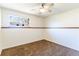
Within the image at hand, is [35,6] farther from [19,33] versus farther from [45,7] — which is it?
[19,33]

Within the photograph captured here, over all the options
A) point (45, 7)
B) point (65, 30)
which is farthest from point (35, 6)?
point (65, 30)

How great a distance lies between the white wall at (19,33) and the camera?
1085 mm

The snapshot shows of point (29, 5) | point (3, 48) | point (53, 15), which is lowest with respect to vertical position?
point (3, 48)

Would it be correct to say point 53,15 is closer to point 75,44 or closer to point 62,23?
point 62,23

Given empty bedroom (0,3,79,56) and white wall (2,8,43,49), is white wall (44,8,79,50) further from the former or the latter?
white wall (2,8,43,49)

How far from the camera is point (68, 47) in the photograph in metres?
1.12

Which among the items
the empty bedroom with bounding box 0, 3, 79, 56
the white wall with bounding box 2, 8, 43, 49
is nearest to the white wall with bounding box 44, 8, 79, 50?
the empty bedroom with bounding box 0, 3, 79, 56

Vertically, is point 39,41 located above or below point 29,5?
below

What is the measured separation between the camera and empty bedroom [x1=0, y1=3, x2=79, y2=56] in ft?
3.57

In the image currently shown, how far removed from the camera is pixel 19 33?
114 cm

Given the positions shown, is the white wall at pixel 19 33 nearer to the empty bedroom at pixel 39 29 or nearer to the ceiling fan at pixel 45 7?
the empty bedroom at pixel 39 29

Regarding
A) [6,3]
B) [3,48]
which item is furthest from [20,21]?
[3,48]

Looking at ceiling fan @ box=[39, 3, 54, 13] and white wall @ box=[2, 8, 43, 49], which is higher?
ceiling fan @ box=[39, 3, 54, 13]

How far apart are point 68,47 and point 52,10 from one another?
1.53 feet
